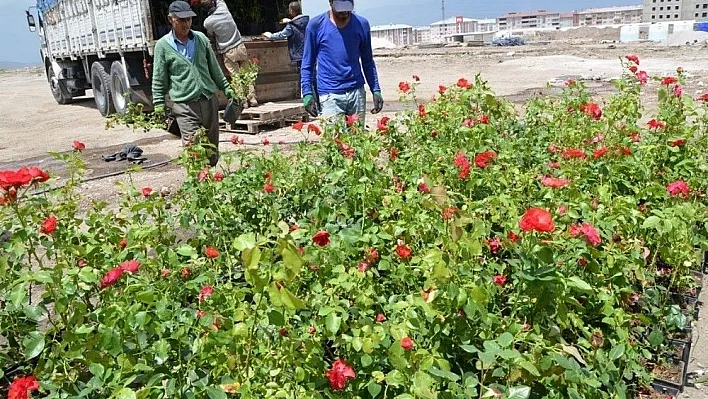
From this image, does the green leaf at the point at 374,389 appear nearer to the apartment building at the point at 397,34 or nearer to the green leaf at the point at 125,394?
the green leaf at the point at 125,394

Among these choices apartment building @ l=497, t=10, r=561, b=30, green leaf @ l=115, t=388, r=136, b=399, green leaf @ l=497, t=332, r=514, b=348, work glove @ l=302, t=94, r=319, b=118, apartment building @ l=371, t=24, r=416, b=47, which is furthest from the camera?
apartment building @ l=497, t=10, r=561, b=30

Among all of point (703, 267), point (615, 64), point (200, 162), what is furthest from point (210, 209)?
point (615, 64)

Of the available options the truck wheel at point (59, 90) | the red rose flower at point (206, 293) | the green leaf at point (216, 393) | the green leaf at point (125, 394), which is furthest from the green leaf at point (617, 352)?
the truck wheel at point (59, 90)

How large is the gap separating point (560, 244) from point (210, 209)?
1.68 metres

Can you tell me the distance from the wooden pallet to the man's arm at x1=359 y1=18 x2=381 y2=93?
381 cm

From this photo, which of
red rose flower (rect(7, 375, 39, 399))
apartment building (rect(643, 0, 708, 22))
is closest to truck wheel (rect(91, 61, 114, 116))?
red rose flower (rect(7, 375, 39, 399))

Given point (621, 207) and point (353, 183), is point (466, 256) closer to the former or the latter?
point (621, 207)

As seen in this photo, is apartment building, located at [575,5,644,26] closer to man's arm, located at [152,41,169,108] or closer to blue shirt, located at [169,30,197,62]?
blue shirt, located at [169,30,197,62]

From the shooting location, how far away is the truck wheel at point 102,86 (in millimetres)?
10586

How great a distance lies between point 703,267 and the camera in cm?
338

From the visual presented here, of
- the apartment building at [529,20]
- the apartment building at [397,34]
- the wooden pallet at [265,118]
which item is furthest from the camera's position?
the apartment building at [529,20]

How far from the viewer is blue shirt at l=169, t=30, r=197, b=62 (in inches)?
175

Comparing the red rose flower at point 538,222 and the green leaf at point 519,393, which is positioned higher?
the red rose flower at point 538,222

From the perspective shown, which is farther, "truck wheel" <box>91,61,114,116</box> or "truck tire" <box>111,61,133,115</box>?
"truck wheel" <box>91,61,114,116</box>
